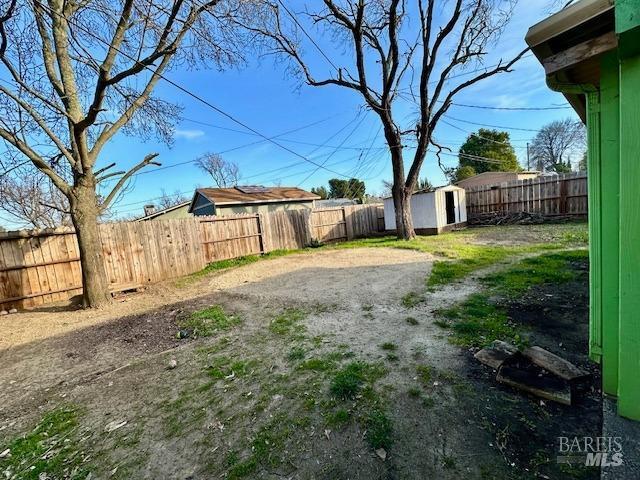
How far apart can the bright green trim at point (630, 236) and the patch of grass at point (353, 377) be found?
157 cm

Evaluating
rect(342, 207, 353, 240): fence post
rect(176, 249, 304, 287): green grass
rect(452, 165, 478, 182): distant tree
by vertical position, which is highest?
rect(452, 165, 478, 182): distant tree

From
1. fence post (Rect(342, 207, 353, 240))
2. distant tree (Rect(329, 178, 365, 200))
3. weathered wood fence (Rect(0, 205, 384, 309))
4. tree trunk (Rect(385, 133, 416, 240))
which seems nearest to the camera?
weathered wood fence (Rect(0, 205, 384, 309))

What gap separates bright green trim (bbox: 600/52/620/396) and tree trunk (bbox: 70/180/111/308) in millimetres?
7302

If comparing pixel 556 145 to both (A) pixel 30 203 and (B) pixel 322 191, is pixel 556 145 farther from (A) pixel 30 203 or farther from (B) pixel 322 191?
(A) pixel 30 203

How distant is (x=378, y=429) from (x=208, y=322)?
320 centimetres

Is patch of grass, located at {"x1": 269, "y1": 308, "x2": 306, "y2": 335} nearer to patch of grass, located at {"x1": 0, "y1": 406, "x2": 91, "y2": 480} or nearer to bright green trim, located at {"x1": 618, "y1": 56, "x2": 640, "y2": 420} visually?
patch of grass, located at {"x1": 0, "y1": 406, "x2": 91, "y2": 480}

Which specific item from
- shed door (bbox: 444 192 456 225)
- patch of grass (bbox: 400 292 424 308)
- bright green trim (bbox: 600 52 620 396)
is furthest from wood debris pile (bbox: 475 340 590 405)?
shed door (bbox: 444 192 456 225)

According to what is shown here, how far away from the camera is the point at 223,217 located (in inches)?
371

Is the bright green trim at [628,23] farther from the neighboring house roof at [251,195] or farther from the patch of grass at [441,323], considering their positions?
the neighboring house roof at [251,195]

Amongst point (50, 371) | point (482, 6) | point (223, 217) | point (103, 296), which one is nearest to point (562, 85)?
A: point (50, 371)

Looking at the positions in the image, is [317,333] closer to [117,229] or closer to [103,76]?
[103,76]

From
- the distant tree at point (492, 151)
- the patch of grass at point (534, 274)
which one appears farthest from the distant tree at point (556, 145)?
the patch of grass at point (534, 274)

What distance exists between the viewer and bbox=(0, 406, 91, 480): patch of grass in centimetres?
183

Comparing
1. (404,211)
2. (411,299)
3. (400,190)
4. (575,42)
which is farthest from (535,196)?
(575,42)
